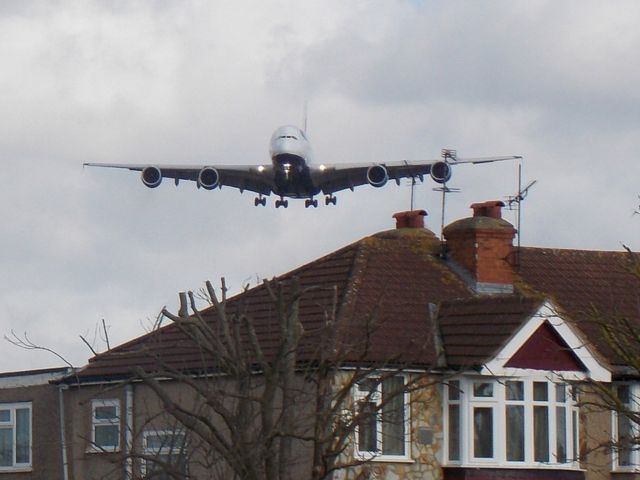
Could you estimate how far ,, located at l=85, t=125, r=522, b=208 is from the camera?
49.7 metres

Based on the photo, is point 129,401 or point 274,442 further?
point 129,401

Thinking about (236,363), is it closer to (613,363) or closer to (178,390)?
(178,390)

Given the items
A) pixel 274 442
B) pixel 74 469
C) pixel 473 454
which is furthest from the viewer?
pixel 74 469

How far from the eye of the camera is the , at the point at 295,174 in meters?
49.7

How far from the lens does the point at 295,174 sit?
50.1 m

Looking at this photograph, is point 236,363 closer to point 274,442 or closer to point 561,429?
point 274,442

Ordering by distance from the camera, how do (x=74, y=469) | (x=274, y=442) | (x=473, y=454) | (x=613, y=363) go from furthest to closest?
(x=74, y=469), (x=613, y=363), (x=473, y=454), (x=274, y=442)

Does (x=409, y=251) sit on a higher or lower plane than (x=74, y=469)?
higher

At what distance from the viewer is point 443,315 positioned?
1005 inches

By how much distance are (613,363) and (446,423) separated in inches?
Result: 130

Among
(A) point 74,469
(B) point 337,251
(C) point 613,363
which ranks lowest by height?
(A) point 74,469

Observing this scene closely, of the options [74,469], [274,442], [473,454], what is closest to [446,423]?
[473,454]

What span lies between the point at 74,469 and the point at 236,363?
51.4 ft

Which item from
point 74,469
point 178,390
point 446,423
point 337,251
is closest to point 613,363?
point 446,423
